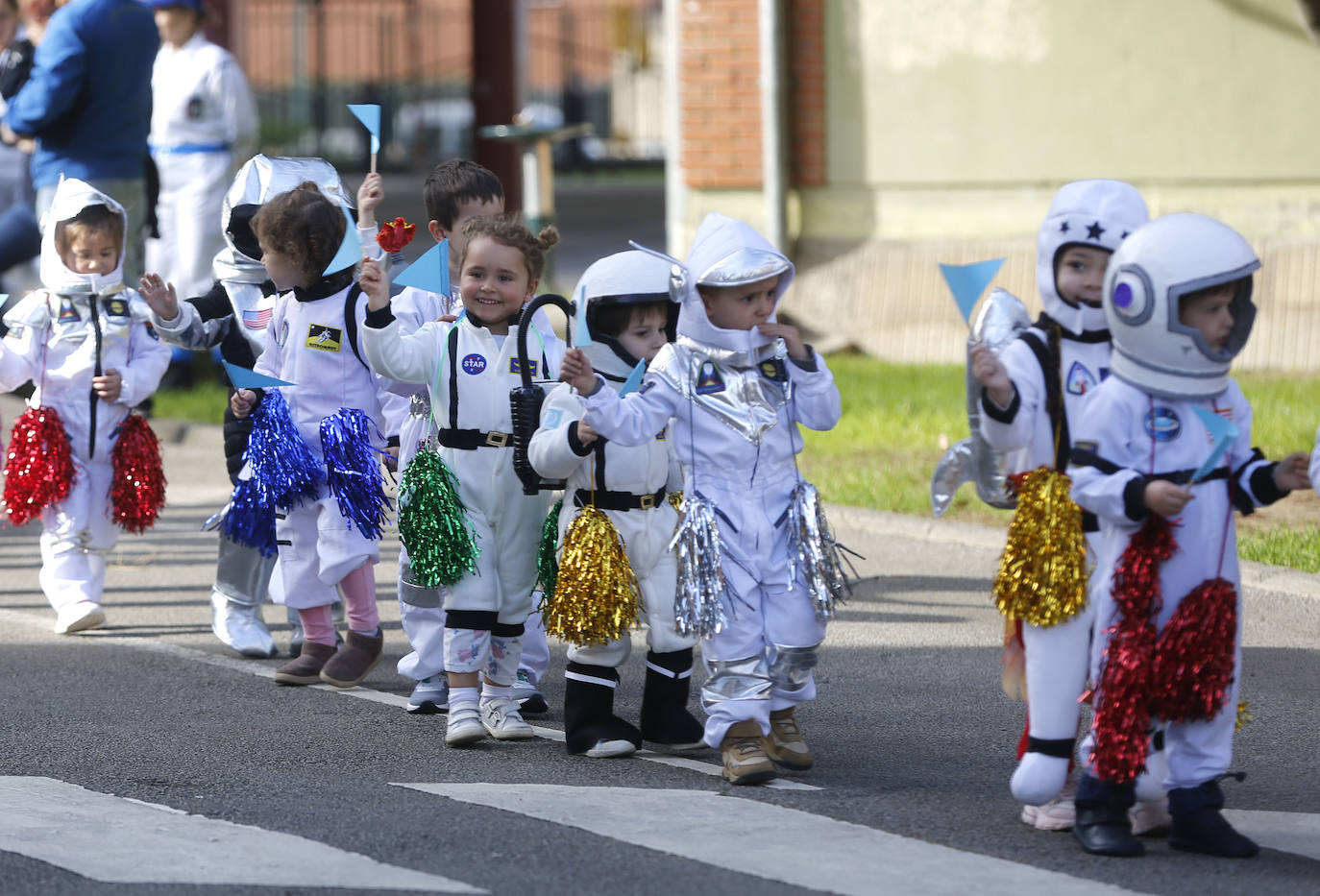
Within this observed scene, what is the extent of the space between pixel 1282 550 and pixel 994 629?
1.51 meters

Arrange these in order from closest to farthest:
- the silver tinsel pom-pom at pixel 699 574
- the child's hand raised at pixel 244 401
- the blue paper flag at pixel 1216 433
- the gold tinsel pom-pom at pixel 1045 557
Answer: the blue paper flag at pixel 1216 433, the gold tinsel pom-pom at pixel 1045 557, the silver tinsel pom-pom at pixel 699 574, the child's hand raised at pixel 244 401

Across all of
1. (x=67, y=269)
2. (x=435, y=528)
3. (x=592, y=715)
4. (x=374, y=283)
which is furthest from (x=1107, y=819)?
(x=67, y=269)

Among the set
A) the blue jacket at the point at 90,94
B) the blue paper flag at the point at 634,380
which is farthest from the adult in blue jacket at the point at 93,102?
the blue paper flag at the point at 634,380

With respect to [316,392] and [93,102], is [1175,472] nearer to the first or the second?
[316,392]

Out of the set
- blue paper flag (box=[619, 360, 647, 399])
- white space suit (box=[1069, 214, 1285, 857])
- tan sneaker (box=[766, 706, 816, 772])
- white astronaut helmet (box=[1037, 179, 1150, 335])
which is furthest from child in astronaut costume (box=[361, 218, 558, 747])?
white space suit (box=[1069, 214, 1285, 857])

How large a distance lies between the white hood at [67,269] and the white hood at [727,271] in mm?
2735

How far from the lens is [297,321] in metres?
6.60

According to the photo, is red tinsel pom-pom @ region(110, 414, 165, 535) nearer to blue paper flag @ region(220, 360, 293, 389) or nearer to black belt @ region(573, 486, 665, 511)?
blue paper flag @ region(220, 360, 293, 389)

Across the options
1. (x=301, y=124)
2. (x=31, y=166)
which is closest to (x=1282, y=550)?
(x=31, y=166)

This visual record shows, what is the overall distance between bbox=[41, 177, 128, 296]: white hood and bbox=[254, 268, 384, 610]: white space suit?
0.99 meters

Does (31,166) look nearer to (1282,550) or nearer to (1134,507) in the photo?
(1282,550)

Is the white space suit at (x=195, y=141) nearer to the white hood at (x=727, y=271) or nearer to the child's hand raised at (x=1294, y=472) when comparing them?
the white hood at (x=727, y=271)

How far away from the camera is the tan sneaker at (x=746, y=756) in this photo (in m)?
5.41

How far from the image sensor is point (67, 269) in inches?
291
